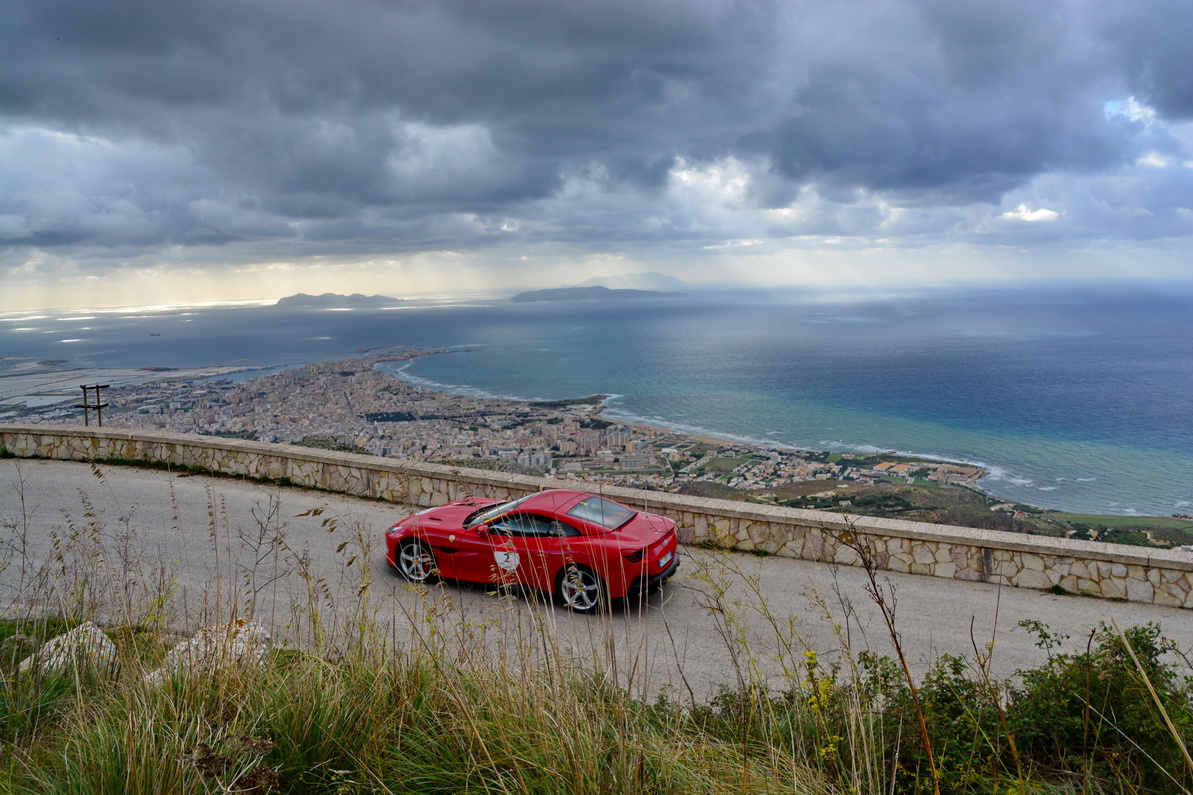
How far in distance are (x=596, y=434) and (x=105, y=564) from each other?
103 feet

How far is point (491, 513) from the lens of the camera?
817cm

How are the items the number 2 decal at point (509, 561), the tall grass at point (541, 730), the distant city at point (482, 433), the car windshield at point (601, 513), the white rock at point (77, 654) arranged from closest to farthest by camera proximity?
the tall grass at point (541, 730) < the number 2 decal at point (509, 561) < the white rock at point (77, 654) < the car windshield at point (601, 513) < the distant city at point (482, 433)

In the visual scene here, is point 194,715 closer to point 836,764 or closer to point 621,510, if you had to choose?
point 836,764

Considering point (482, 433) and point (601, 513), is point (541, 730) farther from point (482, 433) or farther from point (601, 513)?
point (482, 433)

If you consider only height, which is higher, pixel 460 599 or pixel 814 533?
pixel 460 599

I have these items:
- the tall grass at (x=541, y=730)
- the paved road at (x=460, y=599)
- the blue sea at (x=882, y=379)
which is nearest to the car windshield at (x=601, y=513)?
the paved road at (x=460, y=599)

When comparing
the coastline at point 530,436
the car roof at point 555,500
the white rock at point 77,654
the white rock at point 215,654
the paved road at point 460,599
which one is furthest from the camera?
the coastline at point 530,436

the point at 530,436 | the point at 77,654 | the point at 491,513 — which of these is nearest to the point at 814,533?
the point at 491,513

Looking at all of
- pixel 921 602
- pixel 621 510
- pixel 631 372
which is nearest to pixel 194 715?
pixel 621 510

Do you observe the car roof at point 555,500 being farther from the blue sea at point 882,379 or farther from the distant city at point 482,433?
the blue sea at point 882,379

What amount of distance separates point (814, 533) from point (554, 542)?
361 centimetres

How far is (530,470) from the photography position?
17297 mm

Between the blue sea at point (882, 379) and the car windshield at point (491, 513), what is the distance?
27.1 meters

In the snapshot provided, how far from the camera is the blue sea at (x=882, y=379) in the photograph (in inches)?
1609
